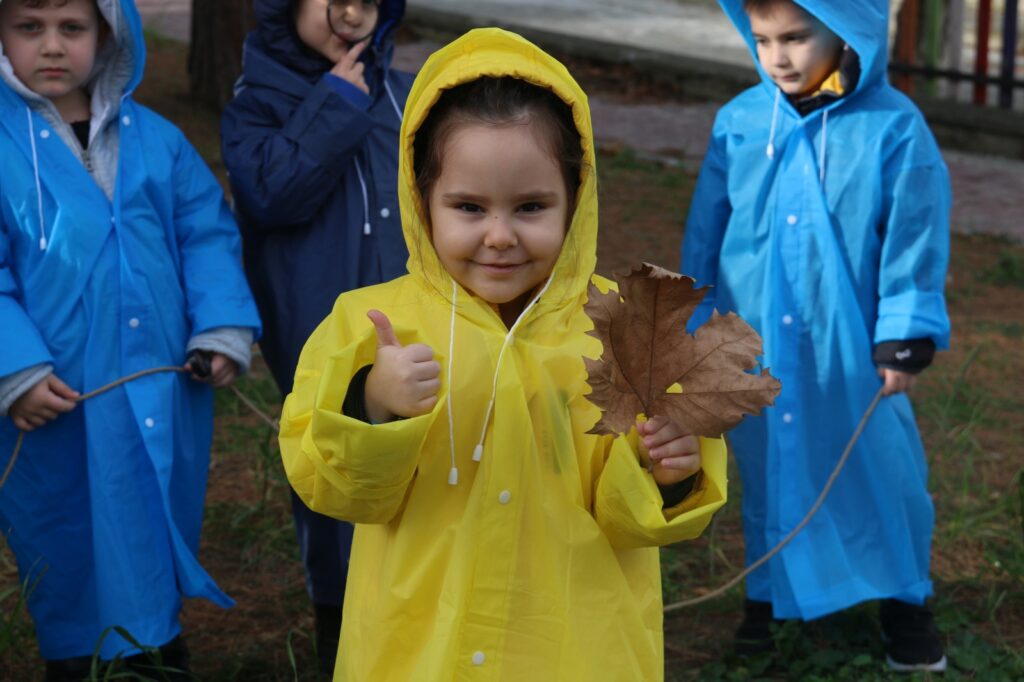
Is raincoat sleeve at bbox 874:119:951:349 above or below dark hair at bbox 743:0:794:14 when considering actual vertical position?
below

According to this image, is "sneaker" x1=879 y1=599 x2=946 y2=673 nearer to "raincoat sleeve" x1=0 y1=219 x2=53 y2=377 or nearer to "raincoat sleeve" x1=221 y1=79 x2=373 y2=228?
"raincoat sleeve" x1=221 y1=79 x2=373 y2=228

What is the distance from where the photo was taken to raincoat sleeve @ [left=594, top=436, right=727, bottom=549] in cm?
229

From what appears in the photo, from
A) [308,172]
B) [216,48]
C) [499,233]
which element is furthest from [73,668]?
[216,48]

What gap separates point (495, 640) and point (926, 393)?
11.9 ft

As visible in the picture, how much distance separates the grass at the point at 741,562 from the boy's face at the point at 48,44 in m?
1.14

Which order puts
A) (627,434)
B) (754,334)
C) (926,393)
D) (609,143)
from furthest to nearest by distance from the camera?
(609,143) < (926,393) < (627,434) < (754,334)

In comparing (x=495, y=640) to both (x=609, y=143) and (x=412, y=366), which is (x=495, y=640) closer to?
(x=412, y=366)

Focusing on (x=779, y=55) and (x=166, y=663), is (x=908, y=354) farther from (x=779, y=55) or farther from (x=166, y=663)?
(x=166, y=663)

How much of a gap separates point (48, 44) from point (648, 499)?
69.7 inches

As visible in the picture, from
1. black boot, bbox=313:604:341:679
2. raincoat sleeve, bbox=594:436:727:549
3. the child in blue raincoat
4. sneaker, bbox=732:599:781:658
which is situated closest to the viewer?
raincoat sleeve, bbox=594:436:727:549

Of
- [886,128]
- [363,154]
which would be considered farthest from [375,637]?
[886,128]

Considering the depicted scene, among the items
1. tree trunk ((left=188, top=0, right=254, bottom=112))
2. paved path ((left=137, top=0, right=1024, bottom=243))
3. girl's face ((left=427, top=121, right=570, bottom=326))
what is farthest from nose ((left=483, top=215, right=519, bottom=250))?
tree trunk ((left=188, top=0, right=254, bottom=112))

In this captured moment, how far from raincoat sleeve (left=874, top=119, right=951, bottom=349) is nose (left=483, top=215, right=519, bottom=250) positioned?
1.46 m

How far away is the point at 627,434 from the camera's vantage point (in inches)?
91.7
